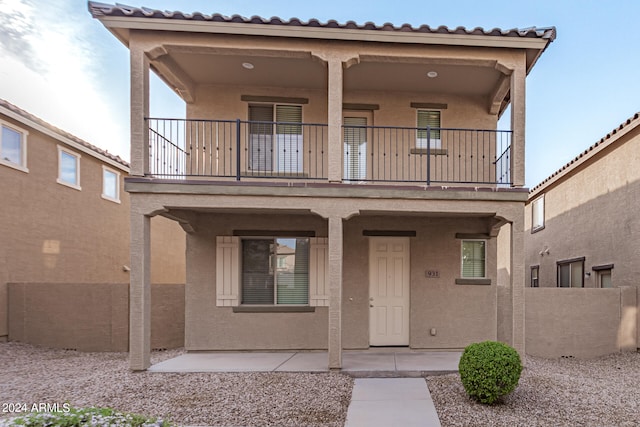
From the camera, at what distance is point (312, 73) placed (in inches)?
336

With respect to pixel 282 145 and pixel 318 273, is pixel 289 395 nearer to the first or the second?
pixel 318 273

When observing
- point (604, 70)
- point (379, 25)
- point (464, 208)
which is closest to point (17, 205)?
point (379, 25)

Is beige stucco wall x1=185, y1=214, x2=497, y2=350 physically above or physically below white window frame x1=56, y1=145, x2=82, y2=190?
below

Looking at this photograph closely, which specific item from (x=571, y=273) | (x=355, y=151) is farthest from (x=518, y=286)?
(x=571, y=273)

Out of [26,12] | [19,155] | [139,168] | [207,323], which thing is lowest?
[207,323]

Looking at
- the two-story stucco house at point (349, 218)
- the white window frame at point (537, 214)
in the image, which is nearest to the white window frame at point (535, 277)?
the white window frame at point (537, 214)

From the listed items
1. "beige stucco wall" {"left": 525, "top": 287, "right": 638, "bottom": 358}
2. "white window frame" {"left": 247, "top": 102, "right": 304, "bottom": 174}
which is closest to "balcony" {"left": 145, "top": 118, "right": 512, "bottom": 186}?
"white window frame" {"left": 247, "top": 102, "right": 304, "bottom": 174}

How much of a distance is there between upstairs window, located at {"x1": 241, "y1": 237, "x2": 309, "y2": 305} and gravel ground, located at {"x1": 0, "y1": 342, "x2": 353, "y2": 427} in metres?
2.21

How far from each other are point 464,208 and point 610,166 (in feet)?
20.0

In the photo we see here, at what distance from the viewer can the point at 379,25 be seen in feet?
23.9

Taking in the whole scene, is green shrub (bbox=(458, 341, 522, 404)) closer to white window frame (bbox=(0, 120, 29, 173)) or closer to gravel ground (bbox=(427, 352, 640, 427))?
gravel ground (bbox=(427, 352, 640, 427))

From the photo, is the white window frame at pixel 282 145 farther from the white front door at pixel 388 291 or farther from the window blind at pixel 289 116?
the white front door at pixel 388 291

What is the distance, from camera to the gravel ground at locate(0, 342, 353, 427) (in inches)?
213

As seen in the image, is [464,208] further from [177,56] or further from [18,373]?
[18,373]
